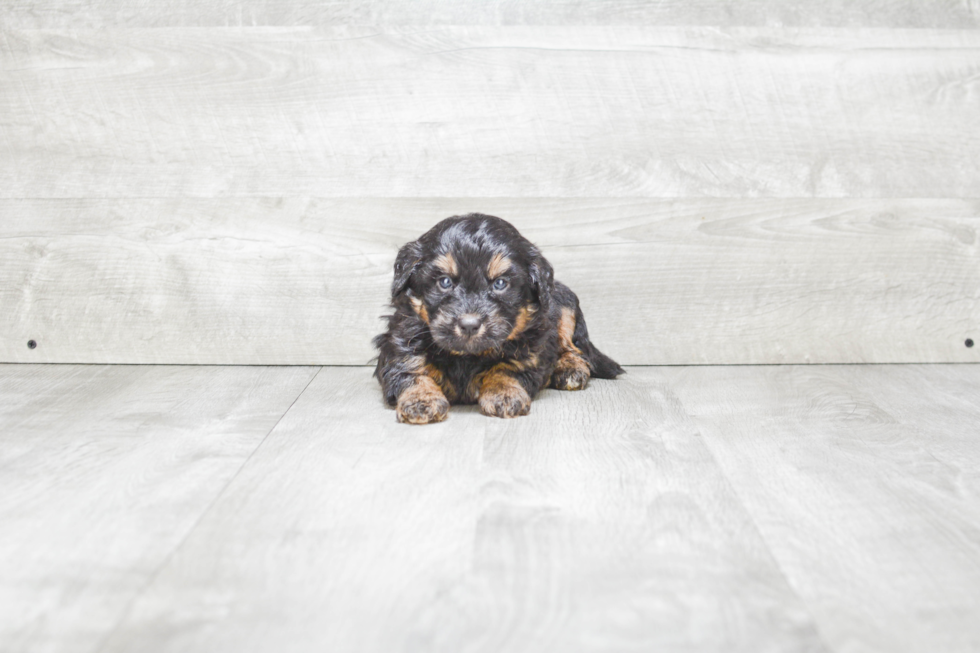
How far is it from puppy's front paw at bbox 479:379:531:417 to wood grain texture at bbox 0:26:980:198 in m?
1.02

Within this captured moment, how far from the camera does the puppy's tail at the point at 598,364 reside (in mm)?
3234

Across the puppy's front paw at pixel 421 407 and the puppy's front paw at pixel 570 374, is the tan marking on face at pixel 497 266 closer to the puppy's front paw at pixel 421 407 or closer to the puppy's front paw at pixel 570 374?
the puppy's front paw at pixel 421 407

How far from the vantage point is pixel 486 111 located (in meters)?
3.39

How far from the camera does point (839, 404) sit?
111 inches

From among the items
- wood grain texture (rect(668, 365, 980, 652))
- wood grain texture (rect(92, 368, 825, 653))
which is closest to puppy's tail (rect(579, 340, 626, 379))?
wood grain texture (rect(668, 365, 980, 652))

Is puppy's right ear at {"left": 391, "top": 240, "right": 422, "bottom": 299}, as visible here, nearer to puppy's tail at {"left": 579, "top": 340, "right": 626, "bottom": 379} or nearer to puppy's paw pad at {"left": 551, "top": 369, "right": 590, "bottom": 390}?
puppy's paw pad at {"left": 551, "top": 369, "right": 590, "bottom": 390}

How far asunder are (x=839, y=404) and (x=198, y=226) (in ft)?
8.41

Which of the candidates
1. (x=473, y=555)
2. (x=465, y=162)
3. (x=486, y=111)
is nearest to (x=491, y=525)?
(x=473, y=555)

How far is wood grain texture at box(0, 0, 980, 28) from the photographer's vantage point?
3369 millimetres

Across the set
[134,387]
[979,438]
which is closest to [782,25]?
[979,438]

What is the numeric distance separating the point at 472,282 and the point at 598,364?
84 centimetres

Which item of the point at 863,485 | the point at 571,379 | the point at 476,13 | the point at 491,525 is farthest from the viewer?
the point at 476,13

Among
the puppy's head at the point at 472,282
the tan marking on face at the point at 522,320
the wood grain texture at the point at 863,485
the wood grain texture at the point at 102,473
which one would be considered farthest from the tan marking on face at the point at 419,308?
the wood grain texture at the point at 863,485

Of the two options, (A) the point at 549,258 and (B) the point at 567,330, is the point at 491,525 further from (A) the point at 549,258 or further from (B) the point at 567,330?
(A) the point at 549,258
